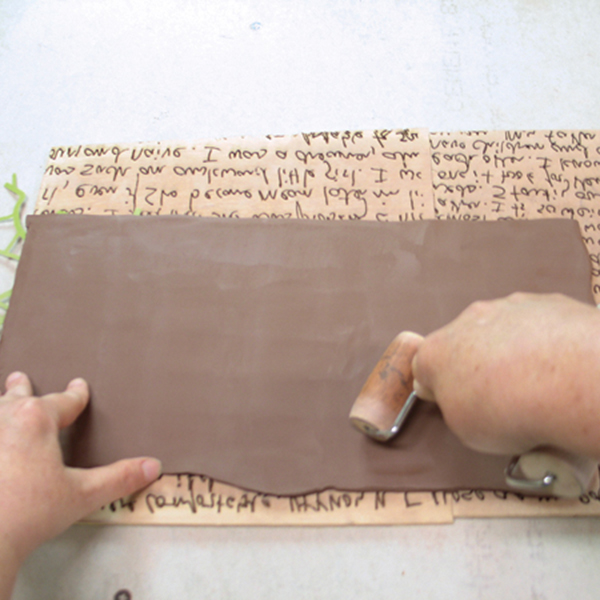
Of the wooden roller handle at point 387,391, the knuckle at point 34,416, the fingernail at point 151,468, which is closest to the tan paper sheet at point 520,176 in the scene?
the wooden roller handle at point 387,391

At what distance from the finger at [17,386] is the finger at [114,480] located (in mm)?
211

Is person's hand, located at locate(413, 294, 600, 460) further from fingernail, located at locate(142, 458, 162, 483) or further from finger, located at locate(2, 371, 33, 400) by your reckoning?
finger, located at locate(2, 371, 33, 400)

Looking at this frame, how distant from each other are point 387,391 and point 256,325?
31 cm

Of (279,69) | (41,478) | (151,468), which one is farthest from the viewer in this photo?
(279,69)

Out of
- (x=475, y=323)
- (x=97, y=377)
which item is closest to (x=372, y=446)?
(x=475, y=323)

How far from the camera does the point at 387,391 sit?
0.85 m

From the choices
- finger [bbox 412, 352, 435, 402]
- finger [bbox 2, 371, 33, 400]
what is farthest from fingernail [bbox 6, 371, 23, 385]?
finger [bbox 412, 352, 435, 402]

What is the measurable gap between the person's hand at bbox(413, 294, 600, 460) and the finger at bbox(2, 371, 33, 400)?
2.61ft

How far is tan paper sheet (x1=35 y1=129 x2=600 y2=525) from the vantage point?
1.14 metres

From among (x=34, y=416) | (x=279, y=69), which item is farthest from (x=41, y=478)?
(x=279, y=69)

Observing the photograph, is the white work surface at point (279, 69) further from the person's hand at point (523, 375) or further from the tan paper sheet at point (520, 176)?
the person's hand at point (523, 375)

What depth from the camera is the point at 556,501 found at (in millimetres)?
898

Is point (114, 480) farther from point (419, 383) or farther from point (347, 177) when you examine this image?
point (347, 177)

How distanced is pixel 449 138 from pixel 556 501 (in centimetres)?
86
